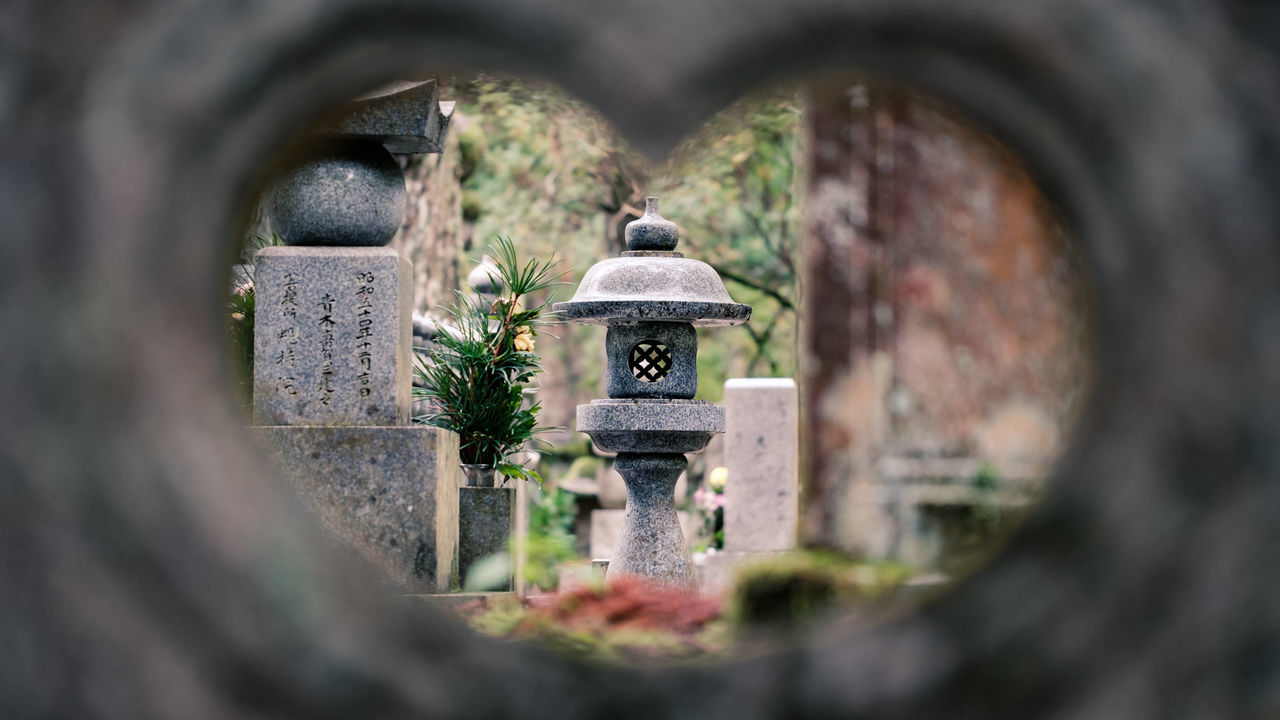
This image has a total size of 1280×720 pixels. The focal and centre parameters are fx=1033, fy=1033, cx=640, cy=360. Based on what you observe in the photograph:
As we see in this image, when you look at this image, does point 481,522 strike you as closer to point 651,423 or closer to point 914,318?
point 651,423

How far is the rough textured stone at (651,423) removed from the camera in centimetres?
434

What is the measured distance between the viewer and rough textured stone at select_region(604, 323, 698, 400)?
4457mm

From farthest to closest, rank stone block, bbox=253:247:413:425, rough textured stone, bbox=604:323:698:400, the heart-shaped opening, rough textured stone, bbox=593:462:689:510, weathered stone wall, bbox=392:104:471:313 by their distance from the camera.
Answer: rough textured stone, bbox=593:462:689:510 < weathered stone wall, bbox=392:104:471:313 < rough textured stone, bbox=604:323:698:400 < stone block, bbox=253:247:413:425 < the heart-shaped opening

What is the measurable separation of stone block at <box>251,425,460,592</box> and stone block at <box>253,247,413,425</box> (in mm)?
108

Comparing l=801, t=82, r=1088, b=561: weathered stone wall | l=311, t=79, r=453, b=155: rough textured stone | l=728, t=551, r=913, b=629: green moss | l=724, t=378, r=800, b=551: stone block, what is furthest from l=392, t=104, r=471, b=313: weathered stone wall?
l=728, t=551, r=913, b=629: green moss

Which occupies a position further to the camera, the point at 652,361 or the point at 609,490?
the point at 609,490

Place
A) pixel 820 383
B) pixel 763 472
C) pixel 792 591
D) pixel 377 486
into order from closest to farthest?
pixel 820 383, pixel 792 591, pixel 377 486, pixel 763 472

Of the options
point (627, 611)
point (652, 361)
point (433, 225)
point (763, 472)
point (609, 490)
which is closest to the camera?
point (627, 611)

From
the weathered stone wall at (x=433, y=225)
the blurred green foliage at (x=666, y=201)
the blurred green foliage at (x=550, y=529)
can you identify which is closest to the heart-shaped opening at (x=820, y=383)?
the blurred green foliage at (x=550, y=529)

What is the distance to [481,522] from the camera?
4.21 m

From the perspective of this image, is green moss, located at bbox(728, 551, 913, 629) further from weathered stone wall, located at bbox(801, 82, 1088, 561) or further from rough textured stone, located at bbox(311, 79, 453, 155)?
rough textured stone, located at bbox(311, 79, 453, 155)

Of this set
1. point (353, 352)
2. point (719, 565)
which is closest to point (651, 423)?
point (353, 352)

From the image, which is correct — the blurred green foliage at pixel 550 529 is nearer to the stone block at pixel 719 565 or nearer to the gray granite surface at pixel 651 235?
the stone block at pixel 719 565

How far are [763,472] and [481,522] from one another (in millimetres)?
2807
